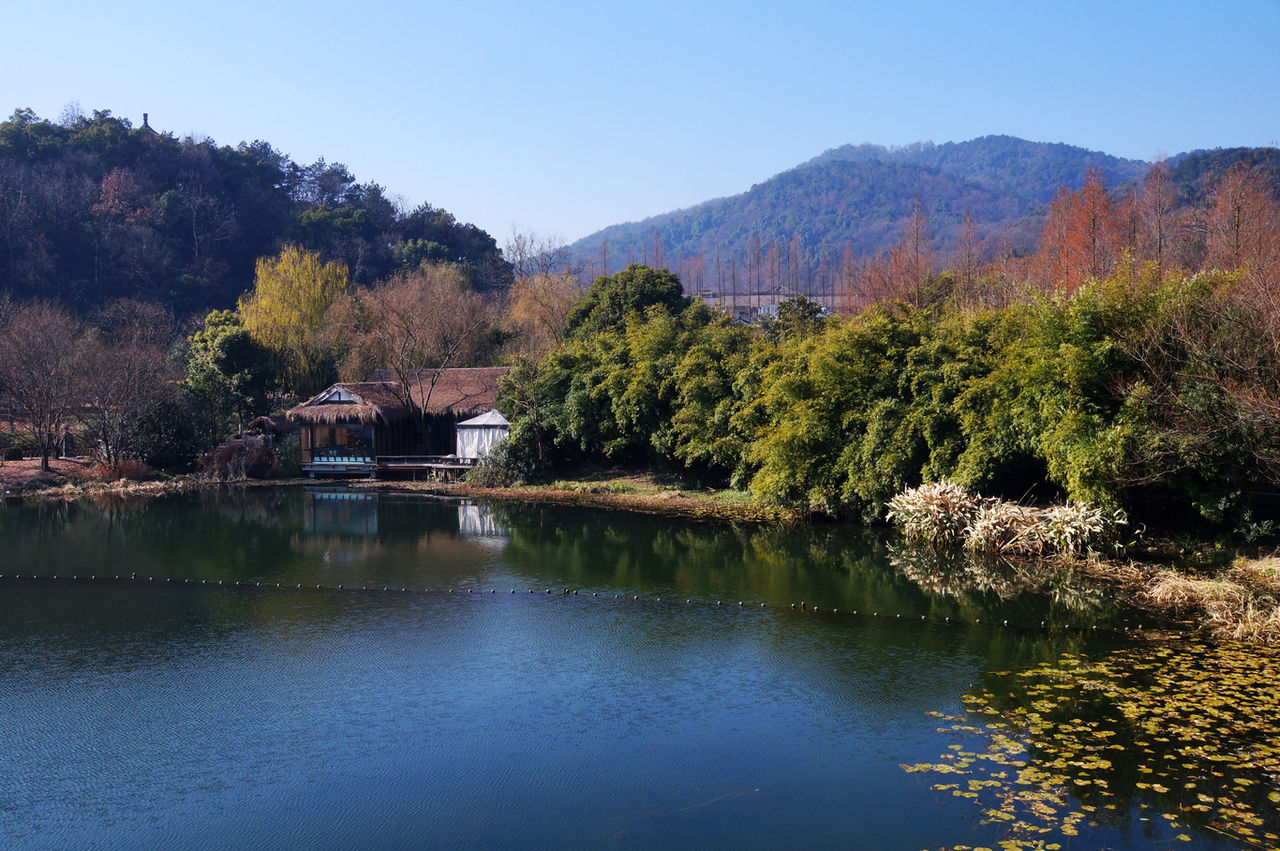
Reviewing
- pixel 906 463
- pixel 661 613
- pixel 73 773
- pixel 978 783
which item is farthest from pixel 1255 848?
pixel 906 463

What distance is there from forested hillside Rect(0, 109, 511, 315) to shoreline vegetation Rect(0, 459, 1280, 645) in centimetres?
2473

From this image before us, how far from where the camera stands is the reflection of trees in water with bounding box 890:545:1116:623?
1359cm

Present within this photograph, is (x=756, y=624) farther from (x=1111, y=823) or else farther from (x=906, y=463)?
(x=906, y=463)

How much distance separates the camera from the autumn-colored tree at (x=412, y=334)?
33.8 m

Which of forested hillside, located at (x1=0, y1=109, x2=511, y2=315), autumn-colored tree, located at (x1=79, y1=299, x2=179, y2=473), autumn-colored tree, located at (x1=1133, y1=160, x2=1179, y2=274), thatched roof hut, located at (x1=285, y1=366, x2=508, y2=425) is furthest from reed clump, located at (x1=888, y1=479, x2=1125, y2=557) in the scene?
forested hillside, located at (x1=0, y1=109, x2=511, y2=315)

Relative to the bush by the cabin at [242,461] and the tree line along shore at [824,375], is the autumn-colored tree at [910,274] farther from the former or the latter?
the bush by the cabin at [242,461]

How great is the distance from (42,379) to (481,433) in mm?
12422

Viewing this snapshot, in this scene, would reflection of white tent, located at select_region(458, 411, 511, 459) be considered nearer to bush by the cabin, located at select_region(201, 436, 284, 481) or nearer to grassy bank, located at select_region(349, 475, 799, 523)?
grassy bank, located at select_region(349, 475, 799, 523)

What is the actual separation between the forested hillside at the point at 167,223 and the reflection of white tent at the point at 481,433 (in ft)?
90.0

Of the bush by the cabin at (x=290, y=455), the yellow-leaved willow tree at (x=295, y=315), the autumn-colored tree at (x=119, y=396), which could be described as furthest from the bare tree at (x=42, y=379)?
the yellow-leaved willow tree at (x=295, y=315)

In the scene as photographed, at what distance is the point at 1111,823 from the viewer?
7223 mm

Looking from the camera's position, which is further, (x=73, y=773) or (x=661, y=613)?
(x=661, y=613)

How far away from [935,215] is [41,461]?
519ft

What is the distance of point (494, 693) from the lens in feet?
33.8
